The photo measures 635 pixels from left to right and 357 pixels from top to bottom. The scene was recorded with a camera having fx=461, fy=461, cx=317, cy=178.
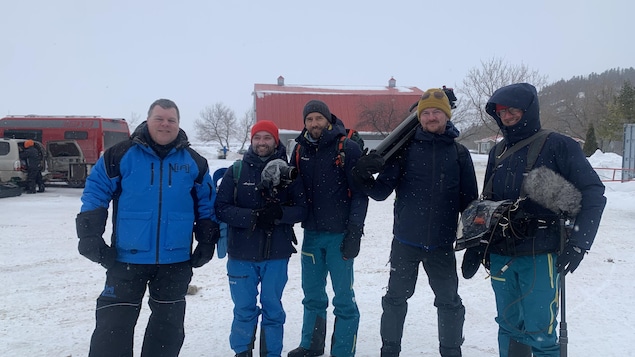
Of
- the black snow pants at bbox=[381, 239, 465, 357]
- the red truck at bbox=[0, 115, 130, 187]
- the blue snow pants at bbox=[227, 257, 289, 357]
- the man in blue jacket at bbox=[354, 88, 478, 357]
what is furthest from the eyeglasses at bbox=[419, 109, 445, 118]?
the red truck at bbox=[0, 115, 130, 187]

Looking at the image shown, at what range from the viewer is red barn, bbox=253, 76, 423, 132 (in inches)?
1344

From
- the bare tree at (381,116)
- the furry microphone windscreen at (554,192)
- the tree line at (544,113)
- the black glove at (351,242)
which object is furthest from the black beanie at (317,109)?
the bare tree at (381,116)

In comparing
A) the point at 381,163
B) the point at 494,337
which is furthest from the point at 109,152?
the point at 494,337

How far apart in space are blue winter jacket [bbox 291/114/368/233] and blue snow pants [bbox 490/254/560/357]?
1.12 m

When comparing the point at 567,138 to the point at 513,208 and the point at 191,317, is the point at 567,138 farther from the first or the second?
the point at 191,317

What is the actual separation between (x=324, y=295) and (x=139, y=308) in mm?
1415

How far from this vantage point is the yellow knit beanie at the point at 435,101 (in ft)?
11.0

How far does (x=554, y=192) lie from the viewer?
2.80 metres

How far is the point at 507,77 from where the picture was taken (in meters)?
29.5

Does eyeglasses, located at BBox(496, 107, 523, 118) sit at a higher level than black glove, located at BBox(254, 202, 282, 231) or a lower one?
higher

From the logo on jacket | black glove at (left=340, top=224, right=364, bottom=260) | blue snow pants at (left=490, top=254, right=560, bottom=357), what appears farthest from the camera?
black glove at (left=340, top=224, right=364, bottom=260)

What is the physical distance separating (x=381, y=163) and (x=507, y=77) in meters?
29.4

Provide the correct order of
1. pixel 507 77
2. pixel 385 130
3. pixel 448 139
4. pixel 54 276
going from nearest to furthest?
1. pixel 448 139
2. pixel 54 276
3. pixel 507 77
4. pixel 385 130

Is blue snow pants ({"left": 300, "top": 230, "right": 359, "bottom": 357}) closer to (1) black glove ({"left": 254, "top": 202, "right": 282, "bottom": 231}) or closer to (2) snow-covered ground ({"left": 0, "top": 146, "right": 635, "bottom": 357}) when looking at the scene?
(2) snow-covered ground ({"left": 0, "top": 146, "right": 635, "bottom": 357})
